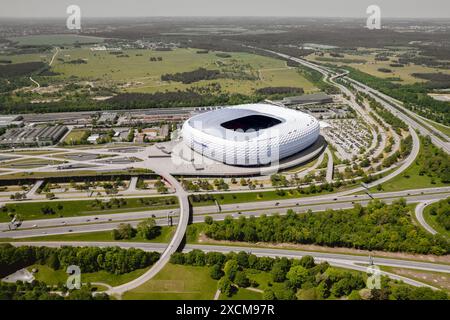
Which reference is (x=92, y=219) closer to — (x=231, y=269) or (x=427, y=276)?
(x=231, y=269)

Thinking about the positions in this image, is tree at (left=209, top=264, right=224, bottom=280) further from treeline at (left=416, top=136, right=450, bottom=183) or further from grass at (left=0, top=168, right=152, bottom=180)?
treeline at (left=416, top=136, right=450, bottom=183)

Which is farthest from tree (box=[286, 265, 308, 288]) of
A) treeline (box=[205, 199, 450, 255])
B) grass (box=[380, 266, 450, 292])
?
grass (box=[380, 266, 450, 292])

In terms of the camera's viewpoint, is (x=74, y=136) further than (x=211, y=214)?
Yes

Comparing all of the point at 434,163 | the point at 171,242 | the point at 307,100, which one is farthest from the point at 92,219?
the point at 307,100

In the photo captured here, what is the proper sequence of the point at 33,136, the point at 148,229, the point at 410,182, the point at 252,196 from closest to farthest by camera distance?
the point at 148,229 → the point at 252,196 → the point at 410,182 → the point at 33,136

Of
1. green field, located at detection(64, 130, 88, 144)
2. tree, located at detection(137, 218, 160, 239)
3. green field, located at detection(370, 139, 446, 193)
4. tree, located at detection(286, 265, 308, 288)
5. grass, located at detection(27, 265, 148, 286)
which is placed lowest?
grass, located at detection(27, 265, 148, 286)

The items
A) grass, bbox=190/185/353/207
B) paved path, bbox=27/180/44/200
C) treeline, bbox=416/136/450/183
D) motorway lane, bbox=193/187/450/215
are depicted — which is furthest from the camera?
treeline, bbox=416/136/450/183
